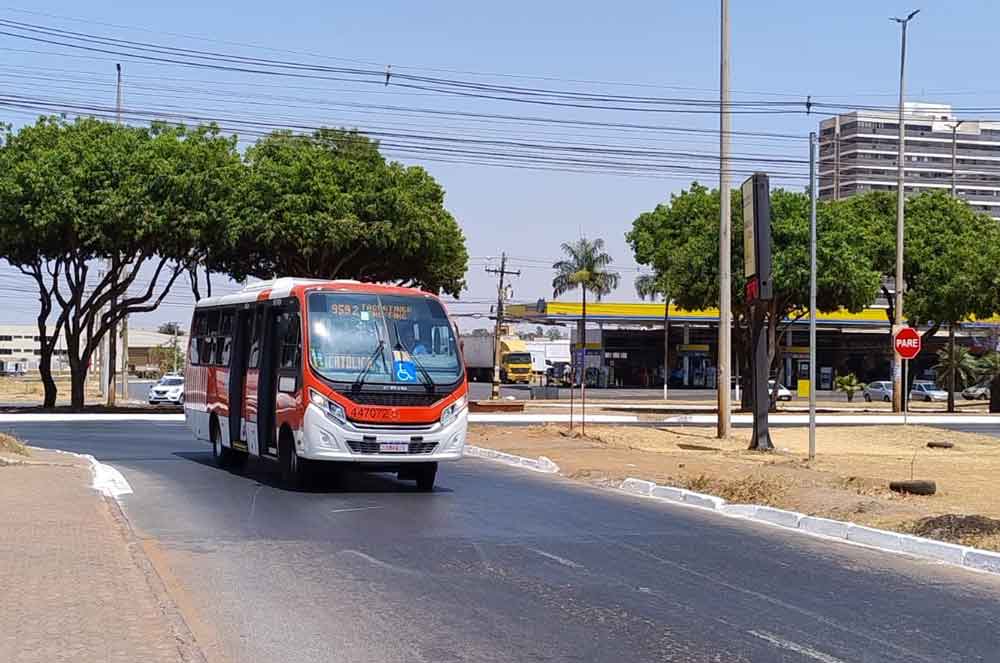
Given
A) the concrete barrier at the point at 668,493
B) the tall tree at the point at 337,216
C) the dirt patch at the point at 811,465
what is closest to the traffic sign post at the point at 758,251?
the dirt patch at the point at 811,465

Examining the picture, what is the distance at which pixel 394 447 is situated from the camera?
17.1 metres

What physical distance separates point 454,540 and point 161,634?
17.0 feet

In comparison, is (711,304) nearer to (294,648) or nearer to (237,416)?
(237,416)

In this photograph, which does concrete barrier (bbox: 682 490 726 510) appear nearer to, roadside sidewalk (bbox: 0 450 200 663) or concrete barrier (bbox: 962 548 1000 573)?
concrete barrier (bbox: 962 548 1000 573)

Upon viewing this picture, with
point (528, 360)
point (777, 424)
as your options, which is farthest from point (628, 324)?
point (777, 424)

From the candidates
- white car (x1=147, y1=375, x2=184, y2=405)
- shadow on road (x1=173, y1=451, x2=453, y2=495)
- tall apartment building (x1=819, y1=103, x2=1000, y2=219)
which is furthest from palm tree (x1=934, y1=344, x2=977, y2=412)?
tall apartment building (x1=819, y1=103, x2=1000, y2=219)

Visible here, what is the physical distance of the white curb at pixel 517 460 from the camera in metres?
22.7

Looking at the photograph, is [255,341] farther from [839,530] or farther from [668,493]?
[839,530]

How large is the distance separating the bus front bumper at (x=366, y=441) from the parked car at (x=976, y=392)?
54354 millimetres

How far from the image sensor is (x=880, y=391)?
75.9 meters

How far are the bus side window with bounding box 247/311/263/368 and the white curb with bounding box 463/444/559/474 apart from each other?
4.88 m

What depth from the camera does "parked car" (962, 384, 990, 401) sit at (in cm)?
6662

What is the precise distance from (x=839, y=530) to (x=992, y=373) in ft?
161

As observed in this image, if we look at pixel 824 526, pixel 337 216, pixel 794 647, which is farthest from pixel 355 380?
pixel 337 216
